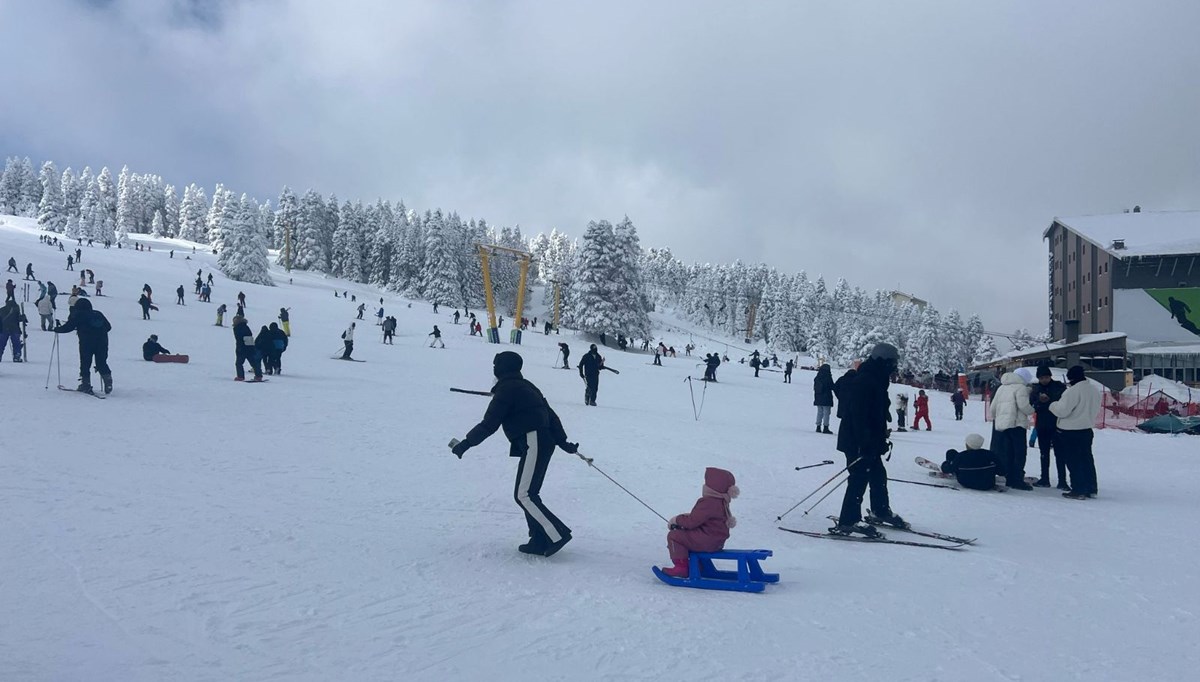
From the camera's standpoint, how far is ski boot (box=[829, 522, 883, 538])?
7.59 meters

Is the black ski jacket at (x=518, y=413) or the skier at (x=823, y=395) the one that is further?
the skier at (x=823, y=395)

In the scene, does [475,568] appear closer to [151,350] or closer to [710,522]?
[710,522]

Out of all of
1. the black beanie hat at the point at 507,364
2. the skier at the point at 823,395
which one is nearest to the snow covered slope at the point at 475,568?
the black beanie hat at the point at 507,364

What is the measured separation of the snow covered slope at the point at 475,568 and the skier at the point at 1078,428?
1.21 ft

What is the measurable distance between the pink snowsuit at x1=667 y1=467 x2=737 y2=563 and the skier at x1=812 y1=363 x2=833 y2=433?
1245 cm

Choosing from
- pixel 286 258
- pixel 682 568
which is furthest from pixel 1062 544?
pixel 286 258

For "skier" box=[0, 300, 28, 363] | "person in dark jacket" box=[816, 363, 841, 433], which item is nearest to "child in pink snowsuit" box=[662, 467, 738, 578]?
"person in dark jacket" box=[816, 363, 841, 433]

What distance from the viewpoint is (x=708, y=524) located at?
5699 millimetres

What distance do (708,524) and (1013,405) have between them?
7.82 meters

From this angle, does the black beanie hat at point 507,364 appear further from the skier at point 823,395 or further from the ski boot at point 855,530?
the skier at point 823,395

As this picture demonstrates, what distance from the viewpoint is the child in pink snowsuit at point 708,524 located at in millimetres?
5641

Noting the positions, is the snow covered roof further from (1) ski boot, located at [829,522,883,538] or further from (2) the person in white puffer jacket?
(1) ski boot, located at [829,522,883,538]

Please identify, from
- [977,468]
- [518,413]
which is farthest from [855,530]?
[977,468]

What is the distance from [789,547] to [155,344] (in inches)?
790
